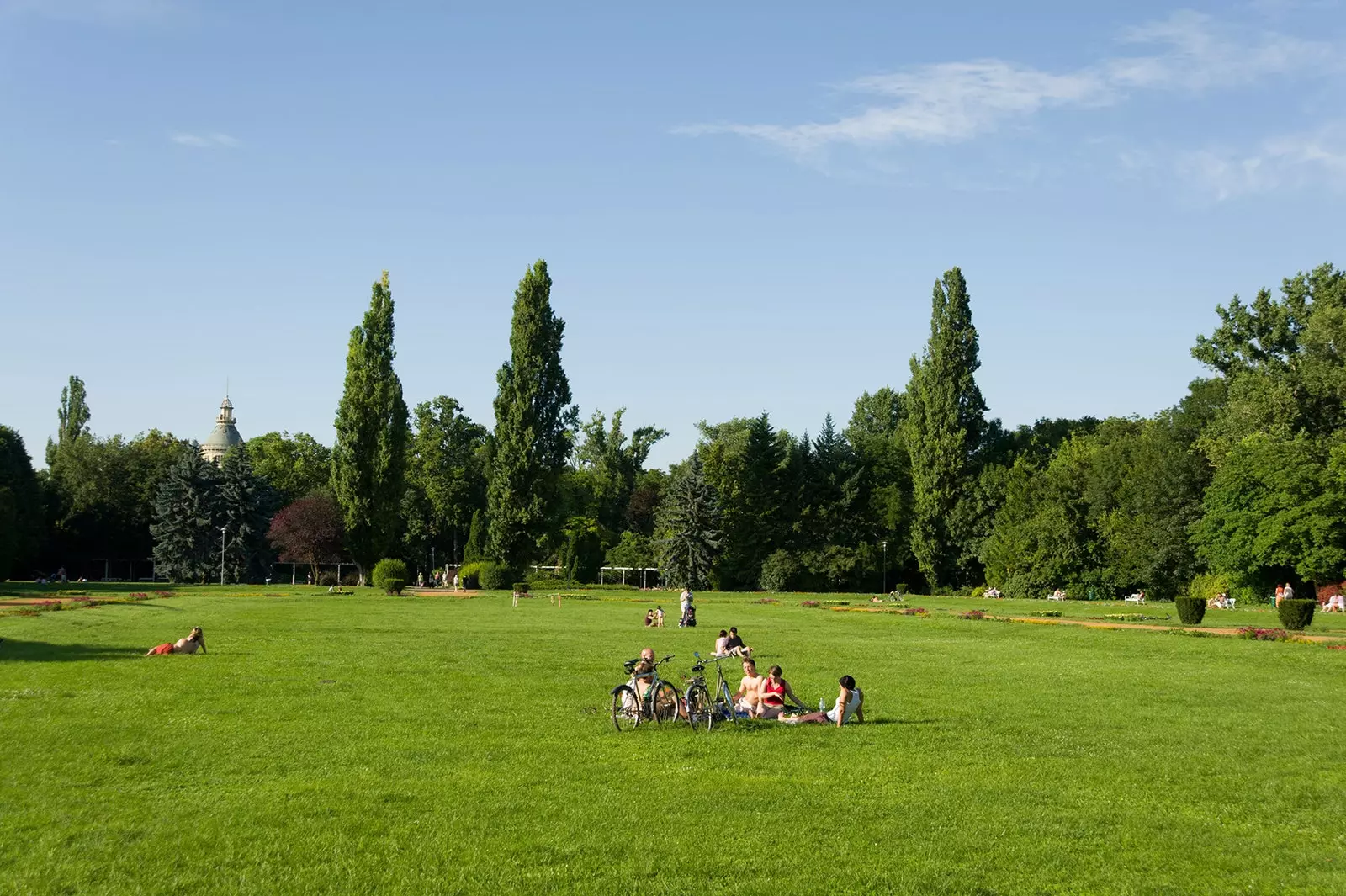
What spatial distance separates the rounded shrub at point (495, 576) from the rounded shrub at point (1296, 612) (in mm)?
48096

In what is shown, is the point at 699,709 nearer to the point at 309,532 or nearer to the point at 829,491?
the point at 829,491

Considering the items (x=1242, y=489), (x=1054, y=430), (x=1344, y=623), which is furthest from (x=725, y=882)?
(x=1054, y=430)

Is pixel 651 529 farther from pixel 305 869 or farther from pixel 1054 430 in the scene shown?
pixel 305 869

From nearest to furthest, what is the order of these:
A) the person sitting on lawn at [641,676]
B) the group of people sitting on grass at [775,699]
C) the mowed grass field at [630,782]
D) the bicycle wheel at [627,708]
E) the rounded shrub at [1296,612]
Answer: the mowed grass field at [630,782] → the bicycle wheel at [627,708] → the person sitting on lawn at [641,676] → the group of people sitting on grass at [775,699] → the rounded shrub at [1296,612]

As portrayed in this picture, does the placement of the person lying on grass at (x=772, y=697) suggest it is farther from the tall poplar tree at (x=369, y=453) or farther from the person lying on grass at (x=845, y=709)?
the tall poplar tree at (x=369, y=453)

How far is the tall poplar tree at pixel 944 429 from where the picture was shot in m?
81.2

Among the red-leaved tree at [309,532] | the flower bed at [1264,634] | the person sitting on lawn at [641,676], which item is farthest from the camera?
the red-leaved tree at [309,532]

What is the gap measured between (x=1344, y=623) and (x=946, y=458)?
40110mm

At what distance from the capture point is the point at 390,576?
231ft

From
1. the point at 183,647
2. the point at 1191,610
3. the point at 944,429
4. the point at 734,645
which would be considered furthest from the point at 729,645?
the point at 944,429

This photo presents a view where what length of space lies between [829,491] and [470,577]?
30.4 metres

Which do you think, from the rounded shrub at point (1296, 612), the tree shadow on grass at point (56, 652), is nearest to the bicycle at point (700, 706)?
the tree shadow on grass at point (56, 652)

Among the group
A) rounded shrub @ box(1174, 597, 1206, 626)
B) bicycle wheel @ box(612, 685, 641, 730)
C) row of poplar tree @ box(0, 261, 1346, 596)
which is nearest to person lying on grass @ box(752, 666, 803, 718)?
bicycle wheel @ box(612, 685, 641, 730)

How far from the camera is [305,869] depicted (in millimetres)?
9328
